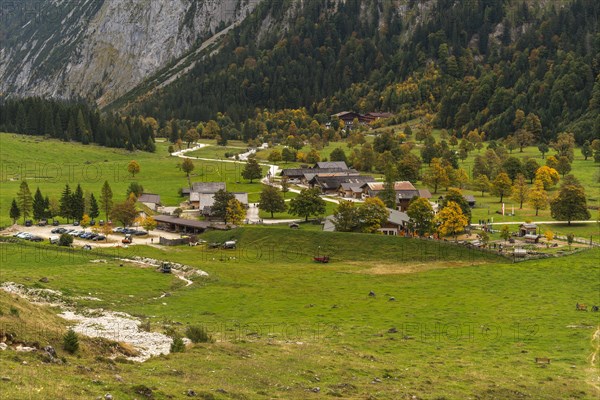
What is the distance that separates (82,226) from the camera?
10581cm

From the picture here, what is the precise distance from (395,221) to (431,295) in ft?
110

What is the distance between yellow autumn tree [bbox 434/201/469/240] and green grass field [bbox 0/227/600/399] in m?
8.34

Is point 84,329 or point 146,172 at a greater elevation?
point 146,172

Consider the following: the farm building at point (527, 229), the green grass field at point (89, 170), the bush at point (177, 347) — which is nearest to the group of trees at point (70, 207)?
the green grass field at point (89, 170)

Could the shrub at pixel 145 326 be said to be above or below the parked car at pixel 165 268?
below

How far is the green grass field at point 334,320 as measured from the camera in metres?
37.1

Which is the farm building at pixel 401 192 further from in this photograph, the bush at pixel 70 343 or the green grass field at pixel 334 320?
the bush at pixel 70 343

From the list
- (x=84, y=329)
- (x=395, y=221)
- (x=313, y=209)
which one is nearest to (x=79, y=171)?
(x=313, y=209)

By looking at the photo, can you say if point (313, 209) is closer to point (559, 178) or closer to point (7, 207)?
point (7, 207)

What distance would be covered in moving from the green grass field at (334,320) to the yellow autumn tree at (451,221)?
8345mm

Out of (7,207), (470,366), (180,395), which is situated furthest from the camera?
(7,207)

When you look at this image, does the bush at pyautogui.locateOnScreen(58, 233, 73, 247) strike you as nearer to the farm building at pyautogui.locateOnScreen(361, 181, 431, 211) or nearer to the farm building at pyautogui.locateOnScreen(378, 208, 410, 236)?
the farm building at pyautogui.locateOnScreen(378, 208, 410, 236)

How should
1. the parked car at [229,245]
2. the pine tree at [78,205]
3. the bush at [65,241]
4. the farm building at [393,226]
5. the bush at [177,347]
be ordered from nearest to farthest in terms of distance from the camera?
the bush at [177,347]
the bush at [65,241]
the parked car at [229,245]
the farm building at [393,226]
the pine tree at [78,205]

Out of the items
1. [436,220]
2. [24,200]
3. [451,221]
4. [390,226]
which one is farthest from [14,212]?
[451,221]
